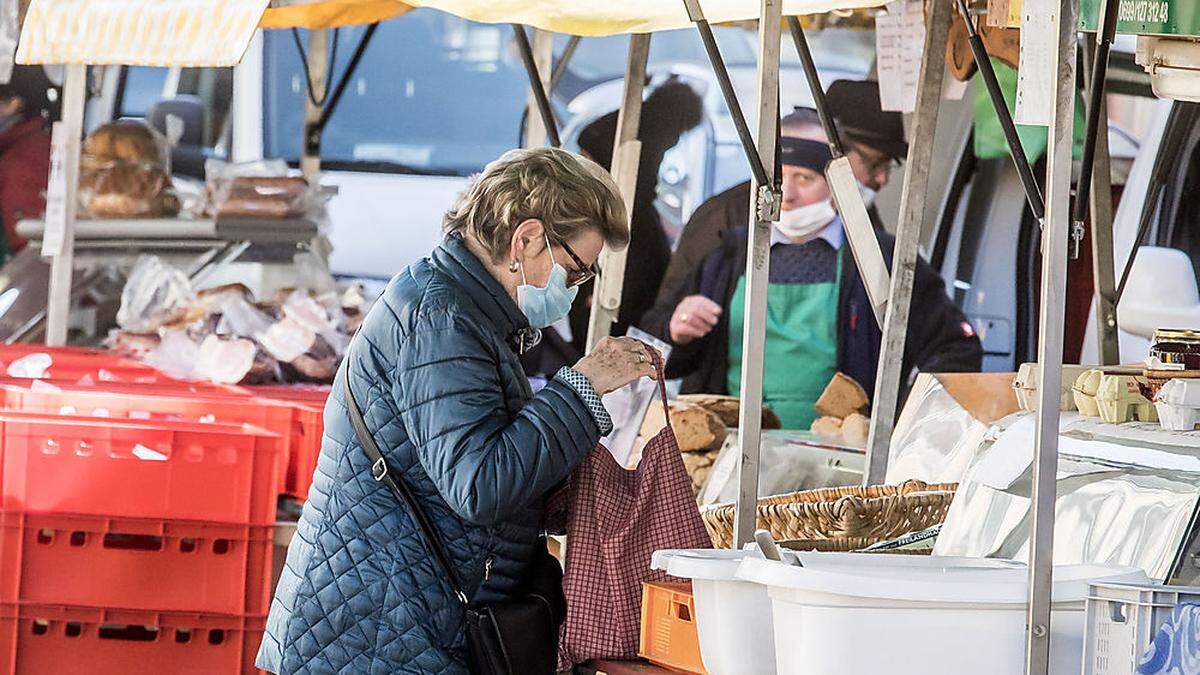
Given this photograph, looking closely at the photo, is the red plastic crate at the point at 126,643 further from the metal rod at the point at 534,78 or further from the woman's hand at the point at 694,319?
the woman's hand at the point at 694,319

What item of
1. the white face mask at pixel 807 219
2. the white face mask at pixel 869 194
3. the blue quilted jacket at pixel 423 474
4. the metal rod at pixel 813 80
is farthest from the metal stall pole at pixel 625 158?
the blue quilted jacket at pixel 423 474

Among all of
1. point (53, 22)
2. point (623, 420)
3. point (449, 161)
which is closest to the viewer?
point (623, 420)

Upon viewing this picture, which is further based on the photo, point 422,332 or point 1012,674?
point 422,332

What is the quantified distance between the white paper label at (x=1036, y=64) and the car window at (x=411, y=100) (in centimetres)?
553

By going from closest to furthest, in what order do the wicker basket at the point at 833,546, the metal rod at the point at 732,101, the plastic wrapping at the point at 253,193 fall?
the metal rod at the point at 732,101 → the wicker basket at the point at 833,546 → the plastic wrapping at the point at 253,193

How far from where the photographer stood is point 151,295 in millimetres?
7320

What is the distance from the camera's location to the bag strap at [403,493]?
2.71 metres

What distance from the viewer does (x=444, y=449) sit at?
263 centimetres

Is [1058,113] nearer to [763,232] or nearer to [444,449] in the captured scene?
[763,232]

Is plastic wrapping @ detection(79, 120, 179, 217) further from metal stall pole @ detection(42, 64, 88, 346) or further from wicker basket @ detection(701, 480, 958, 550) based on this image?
wicker basket @ detection(701, 480, 958, 550)

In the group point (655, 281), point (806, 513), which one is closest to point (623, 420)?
point (806, 513)

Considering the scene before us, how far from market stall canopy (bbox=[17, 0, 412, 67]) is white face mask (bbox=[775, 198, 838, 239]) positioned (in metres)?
1.84

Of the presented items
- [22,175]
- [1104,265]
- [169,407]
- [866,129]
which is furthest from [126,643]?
[22,175]

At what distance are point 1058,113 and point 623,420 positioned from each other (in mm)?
2295
